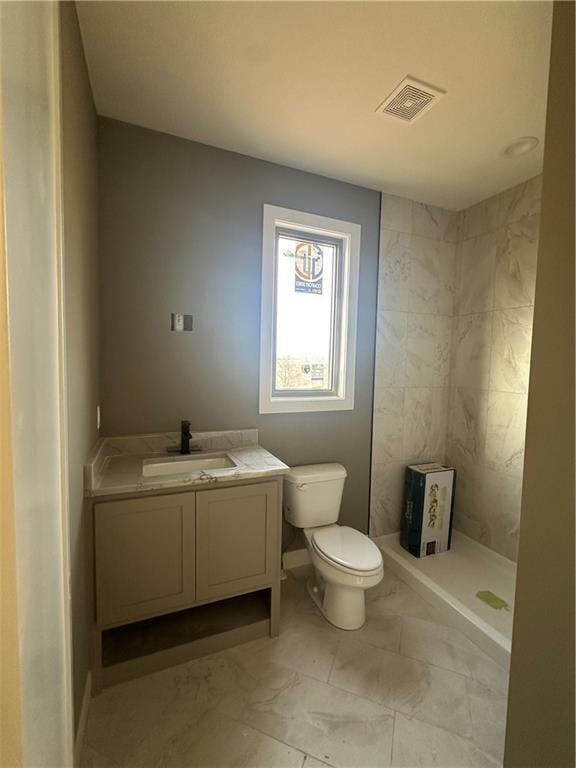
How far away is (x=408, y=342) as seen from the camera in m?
2.48

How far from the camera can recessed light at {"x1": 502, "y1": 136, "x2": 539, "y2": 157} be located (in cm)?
172

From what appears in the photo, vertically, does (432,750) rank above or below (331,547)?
below

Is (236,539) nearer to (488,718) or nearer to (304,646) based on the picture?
(304,646)

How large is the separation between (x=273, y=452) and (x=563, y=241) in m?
1.74

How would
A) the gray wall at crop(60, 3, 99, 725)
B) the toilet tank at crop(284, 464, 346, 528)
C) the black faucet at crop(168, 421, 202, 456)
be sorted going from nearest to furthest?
the gray wall at crop(60, 3, 99, 725) < the black faucet at crop(168, 421, 202, 456) < the toilet tank at crop(284, 464, 346, 528)

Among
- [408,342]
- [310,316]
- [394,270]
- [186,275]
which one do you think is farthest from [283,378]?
[394,270]

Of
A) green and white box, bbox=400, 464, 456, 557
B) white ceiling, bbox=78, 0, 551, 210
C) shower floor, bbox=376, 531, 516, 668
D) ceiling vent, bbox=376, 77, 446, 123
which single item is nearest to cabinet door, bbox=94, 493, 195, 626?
shower floor, bbox=376, 531, 516, 668

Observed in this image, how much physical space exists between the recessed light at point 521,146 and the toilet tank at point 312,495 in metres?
2.09

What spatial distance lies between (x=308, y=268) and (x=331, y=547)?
1751mm

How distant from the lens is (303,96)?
147 cm

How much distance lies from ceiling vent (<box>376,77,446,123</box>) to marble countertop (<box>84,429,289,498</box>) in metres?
1.77

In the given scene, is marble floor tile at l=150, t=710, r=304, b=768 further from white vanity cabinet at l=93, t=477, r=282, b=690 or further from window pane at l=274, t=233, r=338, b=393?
window pane at l=274, t=233, r=338, b=393

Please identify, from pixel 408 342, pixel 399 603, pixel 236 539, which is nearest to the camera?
pixel 236 539

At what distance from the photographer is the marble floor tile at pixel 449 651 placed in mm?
1519
